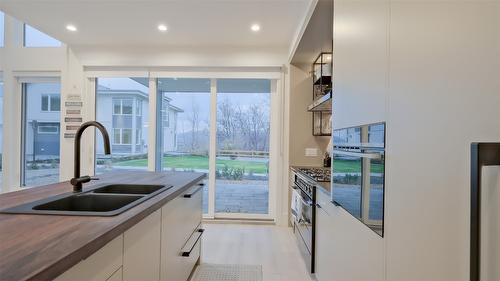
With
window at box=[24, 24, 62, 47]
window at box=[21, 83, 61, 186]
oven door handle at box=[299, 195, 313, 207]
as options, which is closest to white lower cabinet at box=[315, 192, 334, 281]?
oven door handle at box=[299, 195, 313, 207]

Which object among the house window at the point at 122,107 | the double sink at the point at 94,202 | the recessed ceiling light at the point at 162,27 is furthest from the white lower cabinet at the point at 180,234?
the house window at the point at 122,107

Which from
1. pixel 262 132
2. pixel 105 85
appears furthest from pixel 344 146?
pixel 105 85

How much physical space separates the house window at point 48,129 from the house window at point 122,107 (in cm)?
109

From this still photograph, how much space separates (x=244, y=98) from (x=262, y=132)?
2.11 feet

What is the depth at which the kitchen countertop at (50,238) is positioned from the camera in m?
0.69

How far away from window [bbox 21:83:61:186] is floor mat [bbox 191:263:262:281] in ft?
11.6

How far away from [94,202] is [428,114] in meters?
1.81

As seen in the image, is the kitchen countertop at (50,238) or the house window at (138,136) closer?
the kitchen countertop at (50,238)

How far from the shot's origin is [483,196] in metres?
0.59

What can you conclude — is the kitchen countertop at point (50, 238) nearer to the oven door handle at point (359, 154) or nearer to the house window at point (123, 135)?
the oven door handle at point (359, 154)

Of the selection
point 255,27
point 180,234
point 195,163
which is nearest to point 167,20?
point 255,27

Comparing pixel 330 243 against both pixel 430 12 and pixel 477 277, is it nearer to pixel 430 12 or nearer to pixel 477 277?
pixel 477 277

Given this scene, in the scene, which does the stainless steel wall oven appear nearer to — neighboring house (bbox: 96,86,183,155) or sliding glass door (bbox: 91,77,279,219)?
sliding glass door (bbox: 91,77,279,219)

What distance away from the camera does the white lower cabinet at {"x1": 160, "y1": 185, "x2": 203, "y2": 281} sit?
1658mm
